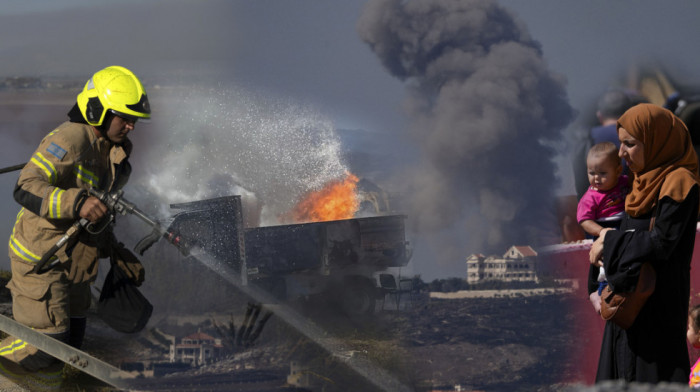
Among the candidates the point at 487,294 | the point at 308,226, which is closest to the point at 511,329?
the point at 487,294

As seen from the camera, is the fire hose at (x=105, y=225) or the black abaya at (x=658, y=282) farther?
the fire hose at (x=105, y=225)

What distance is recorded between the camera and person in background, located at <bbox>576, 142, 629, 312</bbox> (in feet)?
11.8

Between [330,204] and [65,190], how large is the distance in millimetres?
4625

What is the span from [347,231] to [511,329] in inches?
91.0

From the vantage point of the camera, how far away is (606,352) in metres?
3.61

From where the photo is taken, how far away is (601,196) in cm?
369

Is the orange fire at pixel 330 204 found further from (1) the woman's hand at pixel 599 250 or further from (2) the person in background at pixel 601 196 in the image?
(1) the woman's hand at pixel 599 250

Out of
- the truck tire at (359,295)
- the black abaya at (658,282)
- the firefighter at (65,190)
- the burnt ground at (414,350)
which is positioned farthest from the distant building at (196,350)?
the black abaya at (658,282)

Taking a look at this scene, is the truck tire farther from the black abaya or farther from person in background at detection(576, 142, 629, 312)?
the black abaya

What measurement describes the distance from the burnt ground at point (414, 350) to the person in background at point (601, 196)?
2577mm

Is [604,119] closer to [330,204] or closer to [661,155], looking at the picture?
[661,155]

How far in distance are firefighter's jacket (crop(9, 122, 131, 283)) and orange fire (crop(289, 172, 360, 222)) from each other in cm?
393

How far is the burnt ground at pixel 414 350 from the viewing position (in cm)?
648

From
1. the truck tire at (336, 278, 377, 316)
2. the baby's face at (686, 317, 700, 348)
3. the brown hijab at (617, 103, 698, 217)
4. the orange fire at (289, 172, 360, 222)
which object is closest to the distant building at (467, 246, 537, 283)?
the truck tire at (336, 278, 377, 316)
